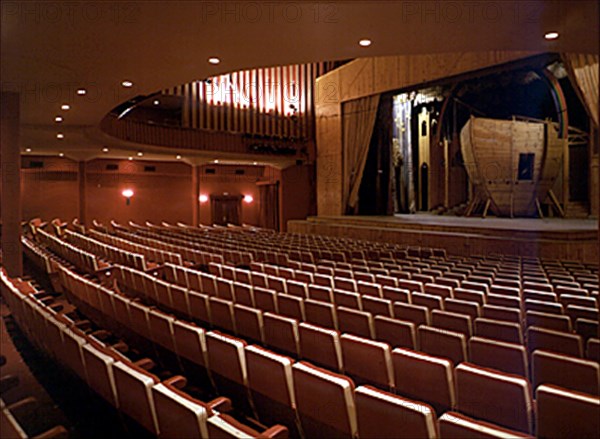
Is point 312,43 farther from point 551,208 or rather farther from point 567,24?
point 551,208

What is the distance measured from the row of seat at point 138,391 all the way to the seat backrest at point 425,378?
37cm

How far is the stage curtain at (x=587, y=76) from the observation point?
3.54 m

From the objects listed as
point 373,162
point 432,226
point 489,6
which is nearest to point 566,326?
point 489,6

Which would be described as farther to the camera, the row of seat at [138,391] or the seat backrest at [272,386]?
the seat backrest at [272,386]

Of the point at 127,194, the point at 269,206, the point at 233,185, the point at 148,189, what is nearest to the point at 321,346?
the point at 127,194

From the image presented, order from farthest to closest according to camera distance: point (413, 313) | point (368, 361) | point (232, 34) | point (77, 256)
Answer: point (77, 256), point (232, 34), point (413, 313), point (368, 361)

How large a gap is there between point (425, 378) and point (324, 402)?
11.3 inches

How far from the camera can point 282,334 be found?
5.09 feet

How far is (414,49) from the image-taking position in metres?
2.68

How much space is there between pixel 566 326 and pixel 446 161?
24.9ft

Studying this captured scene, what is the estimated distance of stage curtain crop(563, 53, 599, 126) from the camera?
11.6 ft

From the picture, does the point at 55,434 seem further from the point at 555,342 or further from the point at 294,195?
the point at 294,195
